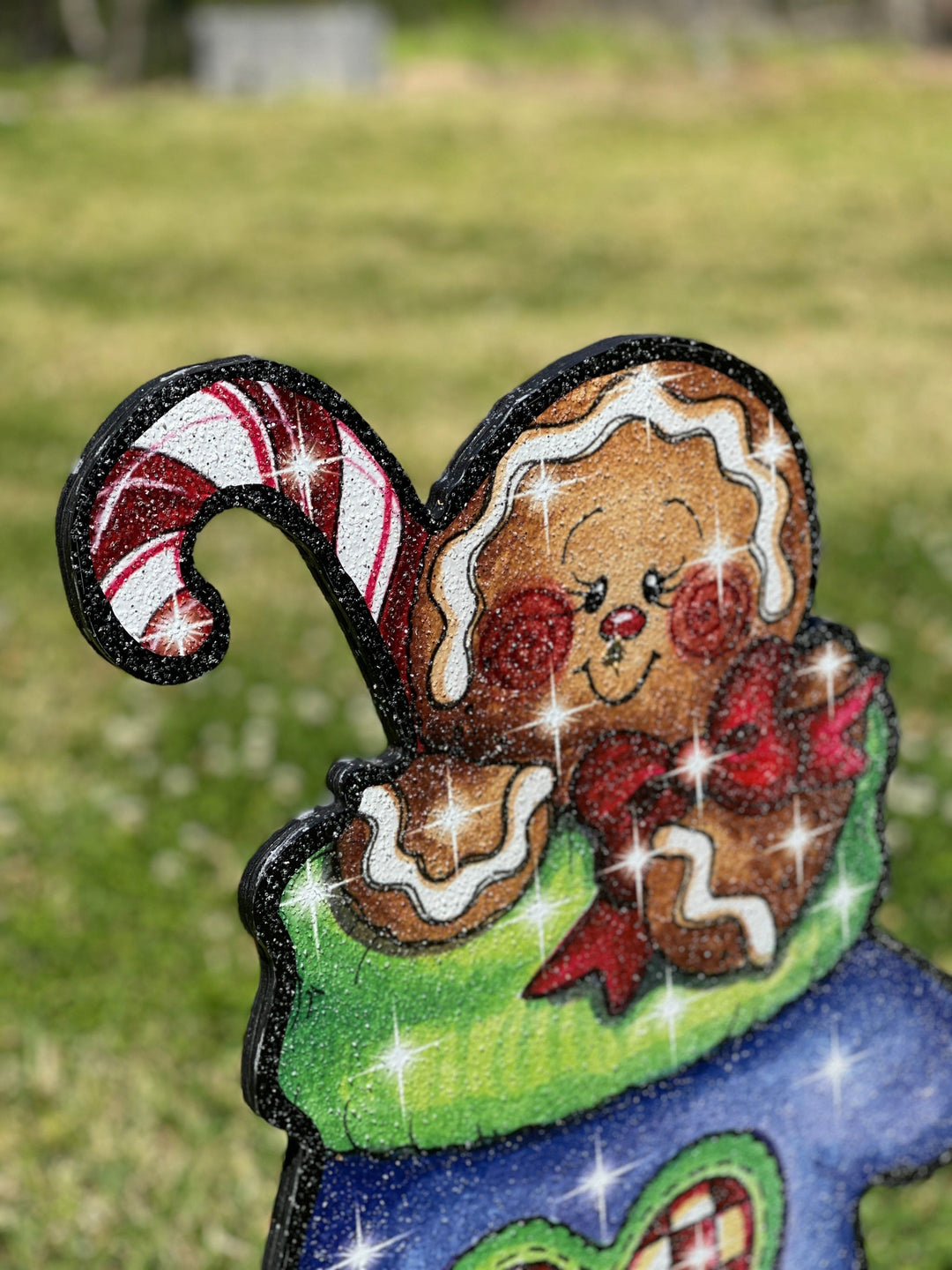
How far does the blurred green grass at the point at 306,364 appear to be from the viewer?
2.45 meters

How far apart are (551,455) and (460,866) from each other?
0.35 meters

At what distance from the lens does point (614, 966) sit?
4.55ft

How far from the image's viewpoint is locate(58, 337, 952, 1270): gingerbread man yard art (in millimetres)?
1158

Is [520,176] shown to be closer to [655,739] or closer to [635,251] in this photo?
[635,251]

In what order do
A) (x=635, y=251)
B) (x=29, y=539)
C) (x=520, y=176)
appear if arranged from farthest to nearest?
(x=520, y=176), (x=635, y=251), (x=29, y=539)

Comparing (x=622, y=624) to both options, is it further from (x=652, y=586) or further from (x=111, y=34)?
(x=111, y=34)

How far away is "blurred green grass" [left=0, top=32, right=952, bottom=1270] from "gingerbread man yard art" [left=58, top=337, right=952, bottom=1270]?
79 cm

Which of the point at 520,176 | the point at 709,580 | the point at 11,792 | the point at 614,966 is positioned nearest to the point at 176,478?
the point at 709,580

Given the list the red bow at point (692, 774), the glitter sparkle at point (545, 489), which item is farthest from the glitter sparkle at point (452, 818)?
the glitter sparkle at point (545, 489)

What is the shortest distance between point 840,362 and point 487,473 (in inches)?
220

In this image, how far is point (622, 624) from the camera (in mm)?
1331

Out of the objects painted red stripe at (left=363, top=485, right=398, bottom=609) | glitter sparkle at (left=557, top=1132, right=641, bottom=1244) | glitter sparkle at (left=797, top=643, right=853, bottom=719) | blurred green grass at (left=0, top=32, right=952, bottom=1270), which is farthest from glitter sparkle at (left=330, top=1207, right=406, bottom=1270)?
blurred green grass at (left=0, top=32, right=952, bottom=1270)

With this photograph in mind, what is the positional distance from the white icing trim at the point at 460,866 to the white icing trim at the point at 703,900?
15cm

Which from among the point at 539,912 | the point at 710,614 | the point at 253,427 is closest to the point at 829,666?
the point at 710,614
